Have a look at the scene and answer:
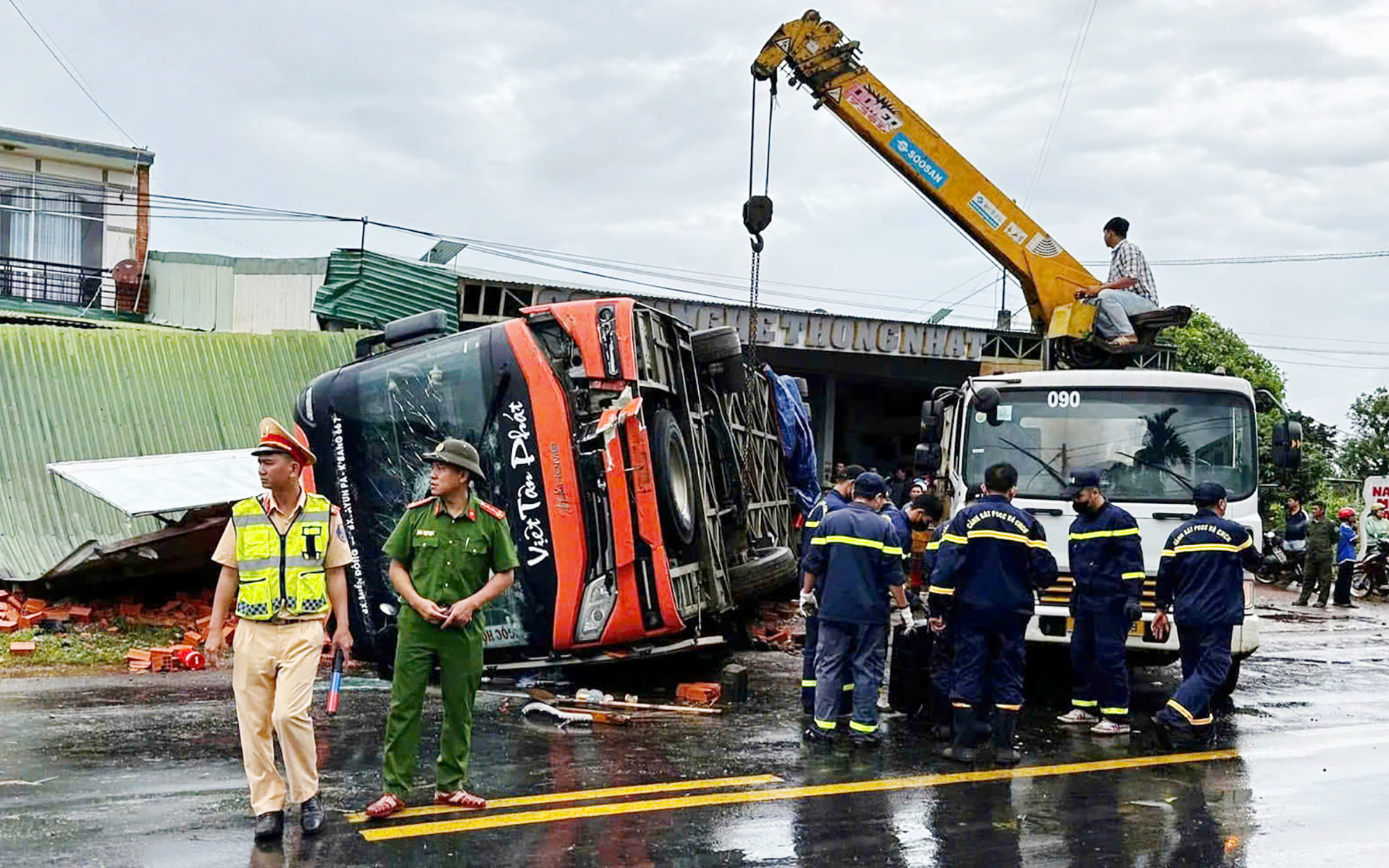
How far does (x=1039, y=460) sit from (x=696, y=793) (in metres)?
4.58

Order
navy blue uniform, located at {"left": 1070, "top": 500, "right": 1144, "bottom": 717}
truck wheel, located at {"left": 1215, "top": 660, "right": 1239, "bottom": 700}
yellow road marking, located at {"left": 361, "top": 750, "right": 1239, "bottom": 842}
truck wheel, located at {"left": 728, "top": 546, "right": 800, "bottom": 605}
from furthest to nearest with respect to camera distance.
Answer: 1. truck wheel, located at {"left": 728, "top": 546, "right": 800, "bottom": 605}
2. truck wheel, located at {"left": 1215, "top": 660, "right": 1239, "bottom": 700}
3. navy blue uniform, located at {"left": 1070, "top": 500, "right": 1144, "bottom": 717}
4. yellow road marking, located at {"left": 361, "top": 750, "right": 1239, "bottom": 842}

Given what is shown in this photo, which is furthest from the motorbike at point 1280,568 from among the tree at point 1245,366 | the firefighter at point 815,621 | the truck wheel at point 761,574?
the firefighter at point 815,621

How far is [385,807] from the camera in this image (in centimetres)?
551

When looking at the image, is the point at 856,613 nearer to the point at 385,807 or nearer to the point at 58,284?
the point at 385,807

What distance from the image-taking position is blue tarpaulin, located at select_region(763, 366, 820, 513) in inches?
511

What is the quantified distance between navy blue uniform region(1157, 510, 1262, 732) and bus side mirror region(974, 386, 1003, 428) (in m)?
1.76

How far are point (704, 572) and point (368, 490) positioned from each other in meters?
2.30

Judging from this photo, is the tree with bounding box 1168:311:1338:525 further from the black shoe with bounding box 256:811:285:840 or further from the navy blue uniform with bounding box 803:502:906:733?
the black shoe with bounding box 256:811:285:840

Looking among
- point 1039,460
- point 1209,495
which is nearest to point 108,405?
point 1039,460

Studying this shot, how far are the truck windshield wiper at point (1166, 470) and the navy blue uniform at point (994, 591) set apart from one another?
249 centimetres

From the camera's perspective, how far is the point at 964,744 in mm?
7227

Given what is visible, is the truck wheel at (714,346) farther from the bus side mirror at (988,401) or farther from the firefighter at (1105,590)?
the firefighter at (1105,590)

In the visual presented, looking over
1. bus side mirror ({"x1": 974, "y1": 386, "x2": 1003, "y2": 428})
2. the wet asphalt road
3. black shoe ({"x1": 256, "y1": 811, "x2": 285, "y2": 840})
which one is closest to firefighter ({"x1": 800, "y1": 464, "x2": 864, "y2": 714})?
the wet asphalt road

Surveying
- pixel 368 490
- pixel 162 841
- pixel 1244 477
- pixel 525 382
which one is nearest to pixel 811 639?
pixel 525 382
